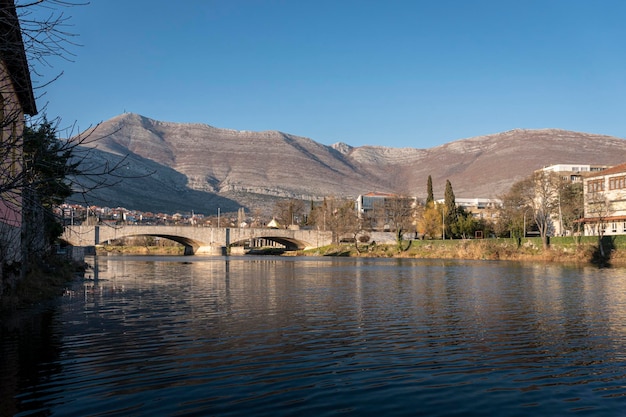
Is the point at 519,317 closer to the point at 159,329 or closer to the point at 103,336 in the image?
the point at 159,329

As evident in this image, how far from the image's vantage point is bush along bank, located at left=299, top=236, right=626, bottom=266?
64500 mm

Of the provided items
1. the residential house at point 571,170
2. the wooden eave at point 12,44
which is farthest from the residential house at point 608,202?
the wooden eave at point 12,44

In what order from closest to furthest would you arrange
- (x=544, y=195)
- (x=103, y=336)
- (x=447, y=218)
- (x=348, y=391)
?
(x=348, y=391) < (x=103, y=336) < (x=544, y=195) < (x=447, y=218)

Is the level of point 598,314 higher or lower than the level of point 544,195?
lower

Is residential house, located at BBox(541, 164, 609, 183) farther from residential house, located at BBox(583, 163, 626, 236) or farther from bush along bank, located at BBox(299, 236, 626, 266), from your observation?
bush along bank, located at BBox(299, 236, 626, 266)

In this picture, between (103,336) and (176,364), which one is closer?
(176,364)

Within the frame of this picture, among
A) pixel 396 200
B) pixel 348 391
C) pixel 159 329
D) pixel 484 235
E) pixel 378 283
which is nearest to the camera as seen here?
pixel 348 391

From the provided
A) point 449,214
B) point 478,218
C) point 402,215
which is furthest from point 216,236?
point 478,218

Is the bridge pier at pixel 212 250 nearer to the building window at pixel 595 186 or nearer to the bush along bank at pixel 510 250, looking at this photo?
the bush along bank at pixel 510 250

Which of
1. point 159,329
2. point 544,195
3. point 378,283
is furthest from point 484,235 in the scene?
point 159,329

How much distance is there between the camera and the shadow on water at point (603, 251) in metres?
63.9

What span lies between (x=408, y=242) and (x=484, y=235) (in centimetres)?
1364

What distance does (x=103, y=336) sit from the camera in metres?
16.7

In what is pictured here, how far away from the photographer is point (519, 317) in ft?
68.5
